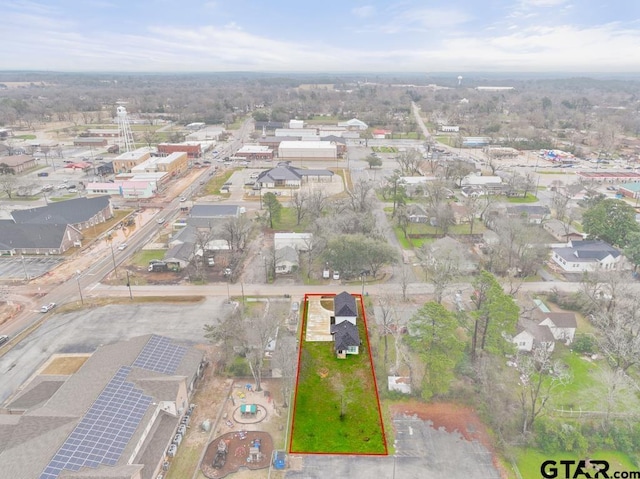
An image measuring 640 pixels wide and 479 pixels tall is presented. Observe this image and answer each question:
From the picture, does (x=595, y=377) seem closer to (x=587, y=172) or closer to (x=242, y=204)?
(x=242, y=204)

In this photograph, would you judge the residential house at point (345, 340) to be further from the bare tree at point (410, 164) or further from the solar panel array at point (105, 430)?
the bare tree at point (410, 164)

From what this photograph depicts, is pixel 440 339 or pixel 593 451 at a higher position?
pixel 440 339

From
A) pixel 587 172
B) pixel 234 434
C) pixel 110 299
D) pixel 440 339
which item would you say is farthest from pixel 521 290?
pixel 587 172

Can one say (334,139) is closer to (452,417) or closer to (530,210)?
(530,210)

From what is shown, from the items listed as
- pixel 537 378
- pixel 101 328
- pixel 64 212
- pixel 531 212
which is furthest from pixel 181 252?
pixel 531 212

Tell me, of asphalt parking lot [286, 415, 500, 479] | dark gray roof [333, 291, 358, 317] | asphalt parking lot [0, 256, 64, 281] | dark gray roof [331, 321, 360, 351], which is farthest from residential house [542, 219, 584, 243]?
asphalt parking lot [0, 256, 64, 281]

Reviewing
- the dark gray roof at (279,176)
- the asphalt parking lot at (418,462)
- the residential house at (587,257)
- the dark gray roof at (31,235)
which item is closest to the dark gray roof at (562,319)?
the asphalt parking lot at (418,462)

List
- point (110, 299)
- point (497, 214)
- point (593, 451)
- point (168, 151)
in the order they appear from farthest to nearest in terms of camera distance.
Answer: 1. point (168, 151)
2. point (497, 214)
3. point (110, 299)
4. point (593, 451)
